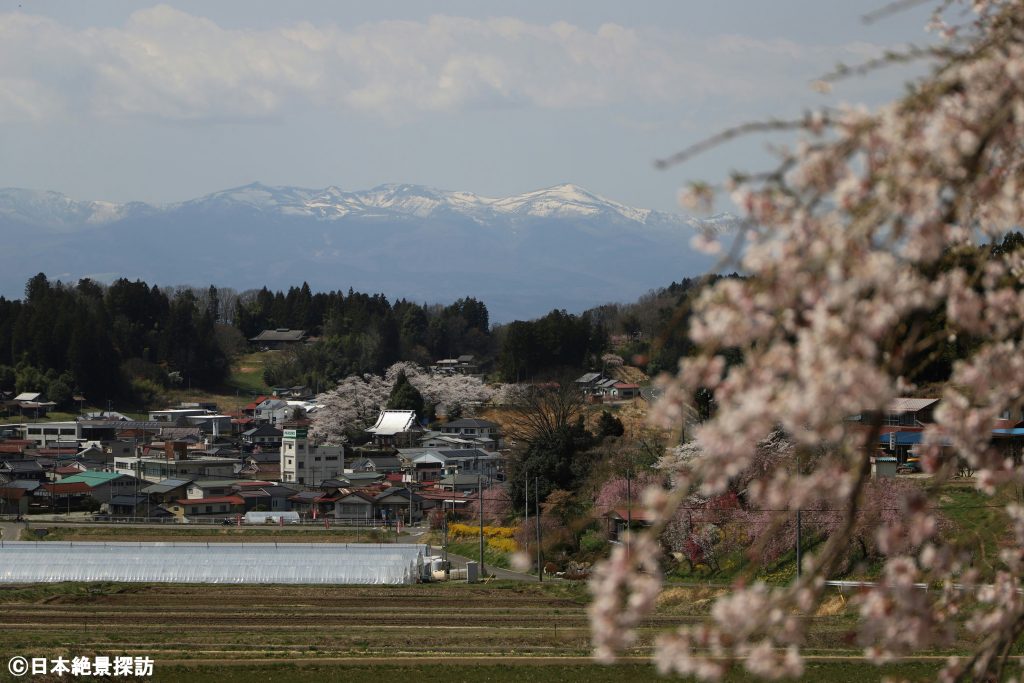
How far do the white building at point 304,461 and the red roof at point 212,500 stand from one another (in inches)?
197

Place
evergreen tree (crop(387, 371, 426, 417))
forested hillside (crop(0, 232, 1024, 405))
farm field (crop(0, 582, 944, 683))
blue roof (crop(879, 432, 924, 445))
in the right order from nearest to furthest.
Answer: farm field (crop(0, 582, 944, 683)) < blue roof (crop(879, 432, 924, 445)) < evergreen tree (crop(387, 371, 426, 417)) < forested hillside (crop(0, 232, 1024, 405))

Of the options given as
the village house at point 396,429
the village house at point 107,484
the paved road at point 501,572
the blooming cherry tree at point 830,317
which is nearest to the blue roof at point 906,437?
the paved road at point 501,572

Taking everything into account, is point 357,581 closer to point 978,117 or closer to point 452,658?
point 452,658

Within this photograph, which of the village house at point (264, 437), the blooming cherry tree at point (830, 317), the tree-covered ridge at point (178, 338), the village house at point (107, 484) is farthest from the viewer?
the tree-covered ridge at point (178, 338)

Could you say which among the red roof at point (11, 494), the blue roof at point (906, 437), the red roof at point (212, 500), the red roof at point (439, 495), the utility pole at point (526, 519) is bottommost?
the red roof at point (212, 500)

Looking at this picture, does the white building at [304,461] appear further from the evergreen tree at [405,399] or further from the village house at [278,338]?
the village house at [278,338]

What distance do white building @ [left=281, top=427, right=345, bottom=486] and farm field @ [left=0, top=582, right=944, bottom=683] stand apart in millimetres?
19170

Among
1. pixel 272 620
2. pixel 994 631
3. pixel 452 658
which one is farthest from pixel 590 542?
pixel 994 631

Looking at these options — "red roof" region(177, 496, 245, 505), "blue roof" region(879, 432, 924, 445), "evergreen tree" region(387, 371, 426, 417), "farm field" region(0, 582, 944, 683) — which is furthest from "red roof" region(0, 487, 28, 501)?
"blue roof" region(879, 432, 924, 445)

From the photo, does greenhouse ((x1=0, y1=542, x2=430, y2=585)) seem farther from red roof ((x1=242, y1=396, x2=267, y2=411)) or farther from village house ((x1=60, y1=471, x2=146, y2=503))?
red roof ((x1=242, y1=396, x2=267, y2=411))

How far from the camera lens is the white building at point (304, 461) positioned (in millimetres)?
42094

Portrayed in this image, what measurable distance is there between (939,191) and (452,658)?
45.3ft

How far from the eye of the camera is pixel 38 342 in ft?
179

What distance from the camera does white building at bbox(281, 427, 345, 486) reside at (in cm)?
4209
